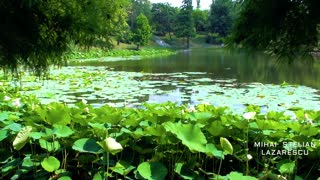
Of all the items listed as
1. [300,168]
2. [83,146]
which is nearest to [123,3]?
[83,146]

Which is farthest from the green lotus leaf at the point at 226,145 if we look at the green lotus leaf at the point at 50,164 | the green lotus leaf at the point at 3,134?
the green lotus leaf at the point at 3,134

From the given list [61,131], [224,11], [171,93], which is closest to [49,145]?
[61,131]

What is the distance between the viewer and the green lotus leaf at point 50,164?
1.83 m

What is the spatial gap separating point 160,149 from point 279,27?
3.49 ft

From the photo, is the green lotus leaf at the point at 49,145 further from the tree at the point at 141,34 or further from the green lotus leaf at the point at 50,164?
the tree at the point at 141,34

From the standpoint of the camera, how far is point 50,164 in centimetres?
186

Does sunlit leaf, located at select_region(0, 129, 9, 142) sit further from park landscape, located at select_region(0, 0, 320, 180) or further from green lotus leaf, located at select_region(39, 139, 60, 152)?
green lotus leaf, located at select_region(39, 139, 60, 152)

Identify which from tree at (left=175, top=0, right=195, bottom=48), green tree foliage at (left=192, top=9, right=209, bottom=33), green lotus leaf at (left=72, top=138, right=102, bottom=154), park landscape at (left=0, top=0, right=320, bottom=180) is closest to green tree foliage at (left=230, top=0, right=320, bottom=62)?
park landscape at (left=0, top=0, right=320, bottom=180)

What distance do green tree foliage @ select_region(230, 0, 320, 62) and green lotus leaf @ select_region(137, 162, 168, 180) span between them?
2.64ft

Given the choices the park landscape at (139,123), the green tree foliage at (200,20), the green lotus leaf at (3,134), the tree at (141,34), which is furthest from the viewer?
the green tree foliage at (200,20)

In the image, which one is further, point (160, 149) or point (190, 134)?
point (160, 149)

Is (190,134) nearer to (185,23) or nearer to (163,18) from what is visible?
(185,23)

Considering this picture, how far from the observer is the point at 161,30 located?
57312 millimetres

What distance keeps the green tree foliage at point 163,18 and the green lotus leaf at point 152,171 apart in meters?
54.8
